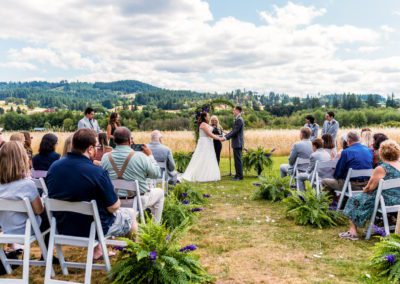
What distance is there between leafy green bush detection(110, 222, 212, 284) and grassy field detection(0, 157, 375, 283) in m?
0.41

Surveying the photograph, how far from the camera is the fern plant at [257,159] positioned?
42.3 ft

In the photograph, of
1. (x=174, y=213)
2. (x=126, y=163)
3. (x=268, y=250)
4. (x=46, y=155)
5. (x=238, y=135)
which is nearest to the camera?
(x=126, y=163)

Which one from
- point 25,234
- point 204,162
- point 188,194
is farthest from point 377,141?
point 25,234

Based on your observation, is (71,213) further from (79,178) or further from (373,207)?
(373,207)

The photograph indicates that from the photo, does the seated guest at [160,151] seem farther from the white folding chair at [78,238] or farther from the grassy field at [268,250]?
the white folding chair at [78,238]

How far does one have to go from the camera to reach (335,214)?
23.5ft

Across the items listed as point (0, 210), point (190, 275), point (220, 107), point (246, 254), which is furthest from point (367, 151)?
point (220, 107)

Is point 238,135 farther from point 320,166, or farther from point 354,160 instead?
point 354,160

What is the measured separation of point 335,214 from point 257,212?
163 cm

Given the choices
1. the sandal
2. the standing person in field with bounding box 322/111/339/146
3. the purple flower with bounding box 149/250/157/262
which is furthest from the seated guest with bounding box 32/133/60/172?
the standing person in field with bounding box 322/111/339/146

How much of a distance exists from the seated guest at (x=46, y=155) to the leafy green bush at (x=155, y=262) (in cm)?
278

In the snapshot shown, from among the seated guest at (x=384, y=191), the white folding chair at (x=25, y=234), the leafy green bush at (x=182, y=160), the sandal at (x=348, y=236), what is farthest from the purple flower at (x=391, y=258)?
the leafy green bush at (x=182, y=160)

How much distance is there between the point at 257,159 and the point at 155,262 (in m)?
9.16

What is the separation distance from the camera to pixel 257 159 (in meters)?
12.9
